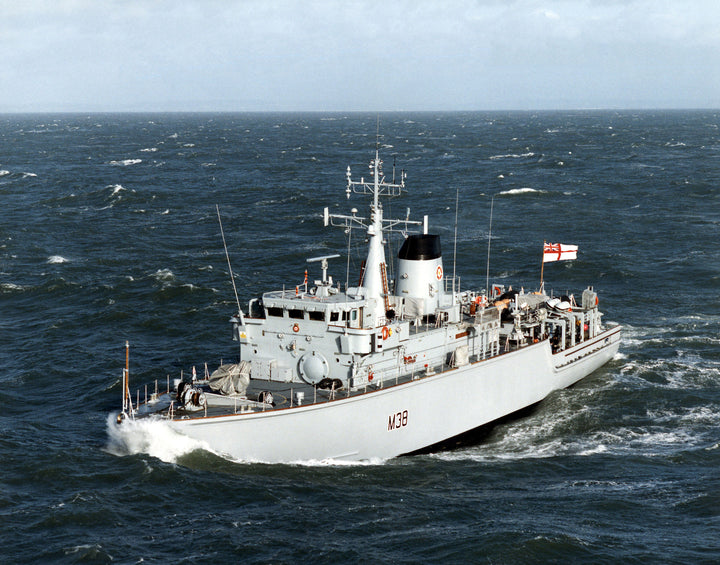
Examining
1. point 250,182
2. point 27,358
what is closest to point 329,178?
point 250,182

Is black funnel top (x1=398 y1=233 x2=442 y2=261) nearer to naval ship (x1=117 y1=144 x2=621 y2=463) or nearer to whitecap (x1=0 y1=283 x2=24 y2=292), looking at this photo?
naval ship (x1=117 y1=144 x2=621 y2=463)

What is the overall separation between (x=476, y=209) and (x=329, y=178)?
3278cm

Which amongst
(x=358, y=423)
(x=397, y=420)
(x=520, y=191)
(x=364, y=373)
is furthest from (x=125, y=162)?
(x=358, y=423)

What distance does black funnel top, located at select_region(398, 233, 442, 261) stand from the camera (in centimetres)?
3394

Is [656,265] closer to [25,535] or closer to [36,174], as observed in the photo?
[25,535]

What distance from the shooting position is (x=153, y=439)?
28625mm

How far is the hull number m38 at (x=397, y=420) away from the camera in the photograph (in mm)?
30422

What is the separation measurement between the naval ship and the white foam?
29 centimetres

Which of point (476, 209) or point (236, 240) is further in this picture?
point (476, 209)

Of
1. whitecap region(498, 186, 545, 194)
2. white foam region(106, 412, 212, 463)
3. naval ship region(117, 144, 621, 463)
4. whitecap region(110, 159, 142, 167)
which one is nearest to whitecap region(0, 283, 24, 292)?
naval ship region(117, 144, 621, 463)

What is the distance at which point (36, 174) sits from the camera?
11912cm

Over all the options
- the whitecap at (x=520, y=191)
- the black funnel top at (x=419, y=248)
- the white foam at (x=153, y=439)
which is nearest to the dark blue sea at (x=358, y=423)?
the white foam at (x=153, y=439)

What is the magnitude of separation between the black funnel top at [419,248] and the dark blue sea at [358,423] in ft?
16.6

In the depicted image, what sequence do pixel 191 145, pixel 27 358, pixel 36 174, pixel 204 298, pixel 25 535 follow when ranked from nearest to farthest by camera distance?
pixel 25 535
pixel 27 358
pixel 204 298
pixel 36 174
pixel 191 145
